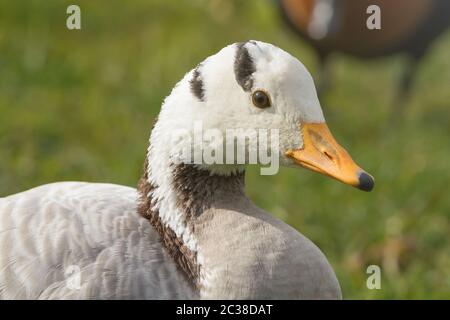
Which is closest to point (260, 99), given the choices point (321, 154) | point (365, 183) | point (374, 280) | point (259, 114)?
point (259, 114)

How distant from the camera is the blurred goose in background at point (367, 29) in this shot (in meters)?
5.78

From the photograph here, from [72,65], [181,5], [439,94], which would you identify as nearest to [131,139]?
[72,65]

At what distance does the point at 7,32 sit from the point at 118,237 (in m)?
3.77

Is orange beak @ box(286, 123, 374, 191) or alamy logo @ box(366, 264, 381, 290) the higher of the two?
orange beak @ box(286, 123, 374, 191)

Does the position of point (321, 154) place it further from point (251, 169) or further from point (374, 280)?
point (251, 169)

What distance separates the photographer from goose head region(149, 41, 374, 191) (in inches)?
95.2

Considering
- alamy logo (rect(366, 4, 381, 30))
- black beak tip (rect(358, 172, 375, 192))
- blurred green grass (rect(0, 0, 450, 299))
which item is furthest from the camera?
alamy logo (rect(366, 4, 381, 30))

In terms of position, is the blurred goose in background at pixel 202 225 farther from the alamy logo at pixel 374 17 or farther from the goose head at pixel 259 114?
the alamy logo at pixel 374 17

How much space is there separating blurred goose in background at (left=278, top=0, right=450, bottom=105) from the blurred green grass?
0.24 m

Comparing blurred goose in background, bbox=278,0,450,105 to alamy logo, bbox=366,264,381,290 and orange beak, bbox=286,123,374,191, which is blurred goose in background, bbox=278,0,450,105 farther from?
orange beak, bbox=286,123,374,191

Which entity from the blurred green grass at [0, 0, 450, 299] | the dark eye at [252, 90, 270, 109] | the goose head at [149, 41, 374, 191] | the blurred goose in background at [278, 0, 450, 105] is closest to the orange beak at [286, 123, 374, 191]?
the goose head at [149, 41, 374, 191]

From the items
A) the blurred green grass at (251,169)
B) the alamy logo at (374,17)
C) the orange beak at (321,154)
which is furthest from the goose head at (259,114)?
the alamy logo at (374,17)
